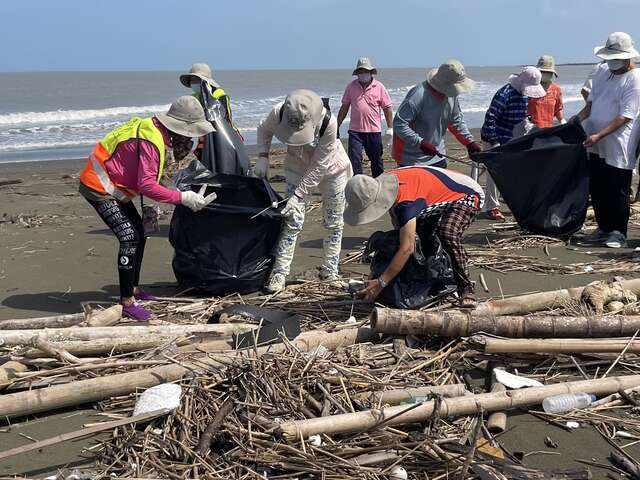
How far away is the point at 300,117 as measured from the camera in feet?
18.3

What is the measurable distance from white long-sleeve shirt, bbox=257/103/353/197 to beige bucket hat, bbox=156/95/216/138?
739 mm

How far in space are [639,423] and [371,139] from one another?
6.71m

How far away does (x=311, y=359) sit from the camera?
4074mm

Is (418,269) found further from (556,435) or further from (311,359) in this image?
→ (556,435)

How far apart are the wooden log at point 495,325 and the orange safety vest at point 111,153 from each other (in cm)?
201

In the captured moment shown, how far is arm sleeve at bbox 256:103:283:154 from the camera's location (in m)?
5.91

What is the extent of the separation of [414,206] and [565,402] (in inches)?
61.9

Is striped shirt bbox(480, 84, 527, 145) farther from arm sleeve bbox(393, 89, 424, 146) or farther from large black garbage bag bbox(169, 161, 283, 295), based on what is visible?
large black garbage bag bbox(169, 161, 283, 295)

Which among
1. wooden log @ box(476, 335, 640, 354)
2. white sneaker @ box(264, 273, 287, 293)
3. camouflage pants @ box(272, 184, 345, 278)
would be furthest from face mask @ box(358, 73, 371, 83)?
wooden log @ box(476, 335, 640, 354)

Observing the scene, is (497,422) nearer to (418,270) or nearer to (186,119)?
(418,270)

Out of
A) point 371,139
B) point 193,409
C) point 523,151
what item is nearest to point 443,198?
point 193,409

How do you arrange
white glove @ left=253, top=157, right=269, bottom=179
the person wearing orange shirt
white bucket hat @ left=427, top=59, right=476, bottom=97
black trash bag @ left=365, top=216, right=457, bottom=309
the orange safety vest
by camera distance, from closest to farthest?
black trash bag @ left=365, top=216, right=457, bottom=309 → the orange safety vest → white glove @ left=253, top=157, right=269, bottom=179 → white bucket hat @ left=427, top=59, right=476, bottom=97 → the person wearing orange shirt

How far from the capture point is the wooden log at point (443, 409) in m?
3.43

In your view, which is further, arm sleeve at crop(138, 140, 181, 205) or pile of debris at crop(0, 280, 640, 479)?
arm sleeve at crop(138, 140, 181, 205)
